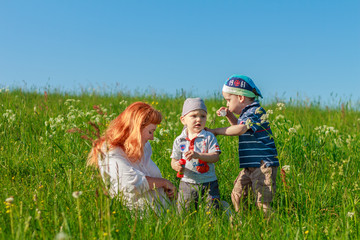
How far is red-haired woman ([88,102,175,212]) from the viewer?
3.54m

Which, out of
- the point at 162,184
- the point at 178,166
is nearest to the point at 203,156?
the point at 178,166

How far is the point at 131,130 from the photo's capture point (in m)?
3.70

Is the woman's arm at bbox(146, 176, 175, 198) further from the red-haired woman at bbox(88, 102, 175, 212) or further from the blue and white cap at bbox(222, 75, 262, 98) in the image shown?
the blue and white cap at bbox(222, 75, 262, 98)

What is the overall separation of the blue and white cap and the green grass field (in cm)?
33

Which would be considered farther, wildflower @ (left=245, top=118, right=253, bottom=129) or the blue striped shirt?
the blue striped shirt

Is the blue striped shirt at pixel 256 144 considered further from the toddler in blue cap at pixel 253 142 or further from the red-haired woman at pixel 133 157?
the red-haired woman at pixel 133 157

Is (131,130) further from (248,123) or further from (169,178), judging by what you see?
(169,178)

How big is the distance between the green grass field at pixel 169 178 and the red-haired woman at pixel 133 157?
0.20m

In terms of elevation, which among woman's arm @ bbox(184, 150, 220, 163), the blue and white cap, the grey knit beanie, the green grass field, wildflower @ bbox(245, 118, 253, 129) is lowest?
the green grass field

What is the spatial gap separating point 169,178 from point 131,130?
4.69 ft

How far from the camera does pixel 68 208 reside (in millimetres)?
3076

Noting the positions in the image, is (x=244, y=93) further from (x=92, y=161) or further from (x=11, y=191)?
(x=11, y=191)

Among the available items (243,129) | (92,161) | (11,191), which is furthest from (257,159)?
(11,191)

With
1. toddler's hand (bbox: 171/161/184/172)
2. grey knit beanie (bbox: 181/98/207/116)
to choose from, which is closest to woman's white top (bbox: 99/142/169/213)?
toddler's hand (bbox: 171/161/184/172)
